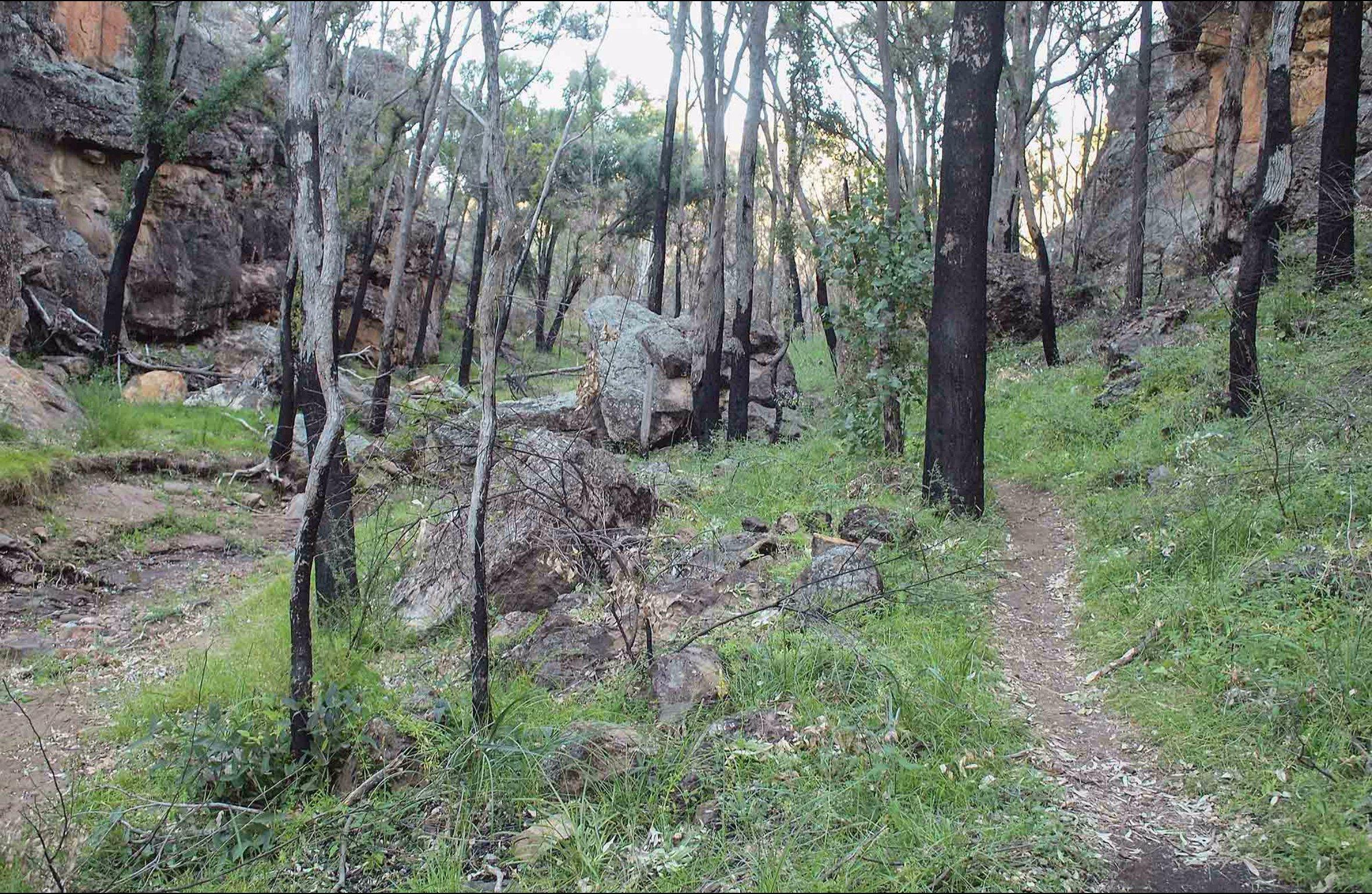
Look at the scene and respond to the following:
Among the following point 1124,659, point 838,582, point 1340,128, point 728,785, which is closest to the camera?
point 728,785

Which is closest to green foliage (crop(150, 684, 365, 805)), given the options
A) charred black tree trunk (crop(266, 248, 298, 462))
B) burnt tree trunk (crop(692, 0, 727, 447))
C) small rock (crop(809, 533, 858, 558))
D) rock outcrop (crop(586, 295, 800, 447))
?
small rock (crop(809, 533, 858, 558))

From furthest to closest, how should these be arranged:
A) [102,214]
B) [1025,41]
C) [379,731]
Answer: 1. [102,214]
2. [1025,41]
3. [379,731]

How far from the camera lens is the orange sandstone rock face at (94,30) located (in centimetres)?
1758

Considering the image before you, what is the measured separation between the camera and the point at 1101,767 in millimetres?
3664

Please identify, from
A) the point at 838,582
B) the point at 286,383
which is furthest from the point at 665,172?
the point at 838,582

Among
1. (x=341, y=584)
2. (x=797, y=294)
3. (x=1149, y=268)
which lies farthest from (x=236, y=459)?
(x=1149, y=268)

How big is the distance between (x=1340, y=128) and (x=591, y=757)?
11214 millimetres

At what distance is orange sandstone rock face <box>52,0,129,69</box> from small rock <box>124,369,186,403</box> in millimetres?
7775

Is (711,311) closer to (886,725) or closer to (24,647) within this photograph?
(24,647)

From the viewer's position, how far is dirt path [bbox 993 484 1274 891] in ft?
9.80

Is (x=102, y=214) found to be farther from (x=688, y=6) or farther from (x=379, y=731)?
(x=379, y=731)

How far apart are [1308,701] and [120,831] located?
4972mm

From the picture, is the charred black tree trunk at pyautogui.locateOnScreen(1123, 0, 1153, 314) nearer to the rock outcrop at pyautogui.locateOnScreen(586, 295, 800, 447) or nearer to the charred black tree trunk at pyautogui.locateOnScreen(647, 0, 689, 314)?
the rock outcrop at pyautogui.locateOnScreen(586, 295, 800, 447)

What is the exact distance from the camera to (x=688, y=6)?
1396cm
